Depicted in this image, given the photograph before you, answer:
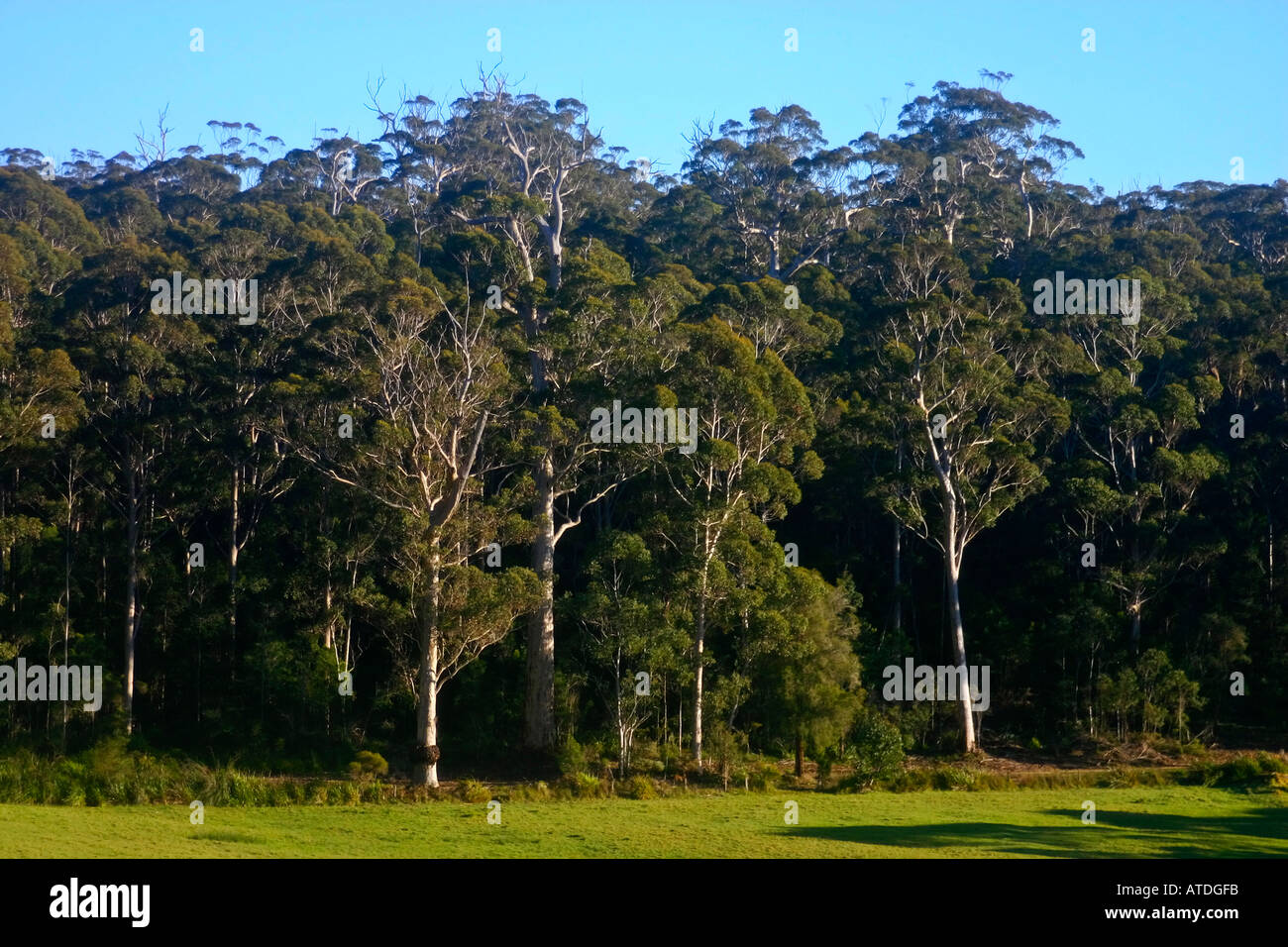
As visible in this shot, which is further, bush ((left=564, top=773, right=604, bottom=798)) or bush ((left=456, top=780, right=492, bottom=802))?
bush ((left=564, top=773, right=604, bottom=798))

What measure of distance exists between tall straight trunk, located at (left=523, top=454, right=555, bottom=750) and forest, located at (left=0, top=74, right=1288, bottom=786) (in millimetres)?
91

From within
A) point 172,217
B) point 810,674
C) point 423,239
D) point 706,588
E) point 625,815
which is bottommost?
point 625,815

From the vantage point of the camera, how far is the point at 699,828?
19609 millimetres

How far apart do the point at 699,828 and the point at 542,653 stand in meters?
11.0

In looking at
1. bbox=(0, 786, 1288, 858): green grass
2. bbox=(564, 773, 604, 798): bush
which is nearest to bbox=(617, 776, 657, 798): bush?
bbox=(564, 773, 604, 798): bush

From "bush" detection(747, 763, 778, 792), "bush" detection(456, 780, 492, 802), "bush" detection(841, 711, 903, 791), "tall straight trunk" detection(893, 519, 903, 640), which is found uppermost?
"tall straight trunk" detection(893, 519, 903, 640)

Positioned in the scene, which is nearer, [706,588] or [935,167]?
[706,588]

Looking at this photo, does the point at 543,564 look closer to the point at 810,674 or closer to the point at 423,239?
the point at 810,674

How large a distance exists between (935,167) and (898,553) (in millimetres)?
33521

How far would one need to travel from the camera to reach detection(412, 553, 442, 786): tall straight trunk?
85.7ft

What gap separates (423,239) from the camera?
54.7 metres

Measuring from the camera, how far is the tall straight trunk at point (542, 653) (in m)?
29.9

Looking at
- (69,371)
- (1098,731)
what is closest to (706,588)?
(1098,731)

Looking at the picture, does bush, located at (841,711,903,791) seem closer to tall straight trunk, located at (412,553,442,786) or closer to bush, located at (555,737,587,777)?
bush, located at (555,737,587,777)
